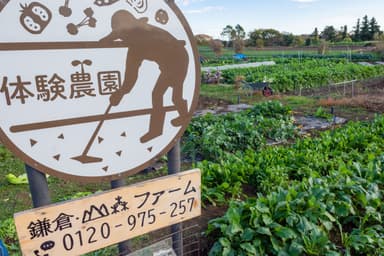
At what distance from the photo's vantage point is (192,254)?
2.82 meters

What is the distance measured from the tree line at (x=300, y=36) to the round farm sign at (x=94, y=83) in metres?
55.8

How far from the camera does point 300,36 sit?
60.3 metres

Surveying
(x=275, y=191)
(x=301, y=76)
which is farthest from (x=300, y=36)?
(x=275, y=191)

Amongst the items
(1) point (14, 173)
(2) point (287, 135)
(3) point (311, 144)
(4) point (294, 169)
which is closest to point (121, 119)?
(4) point (294, 169)

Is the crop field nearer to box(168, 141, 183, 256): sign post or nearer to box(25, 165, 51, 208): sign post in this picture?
Result: box(168, 141, 183, 256): sign post

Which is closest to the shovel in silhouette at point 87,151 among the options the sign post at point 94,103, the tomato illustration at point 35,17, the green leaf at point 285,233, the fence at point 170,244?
the sign post at point 94,103

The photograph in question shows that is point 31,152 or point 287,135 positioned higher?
point 31,152

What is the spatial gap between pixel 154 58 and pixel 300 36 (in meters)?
64.6

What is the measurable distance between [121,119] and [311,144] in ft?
14.7

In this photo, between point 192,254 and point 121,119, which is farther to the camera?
point 192,254

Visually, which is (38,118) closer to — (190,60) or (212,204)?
(190,60)

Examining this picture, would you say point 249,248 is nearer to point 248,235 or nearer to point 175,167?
point 248,235

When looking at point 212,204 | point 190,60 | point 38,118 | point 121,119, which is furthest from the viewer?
point 212,204

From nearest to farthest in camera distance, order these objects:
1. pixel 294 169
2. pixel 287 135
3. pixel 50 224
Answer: pixel 50 224, pixel 294 169, pixel 287 135
